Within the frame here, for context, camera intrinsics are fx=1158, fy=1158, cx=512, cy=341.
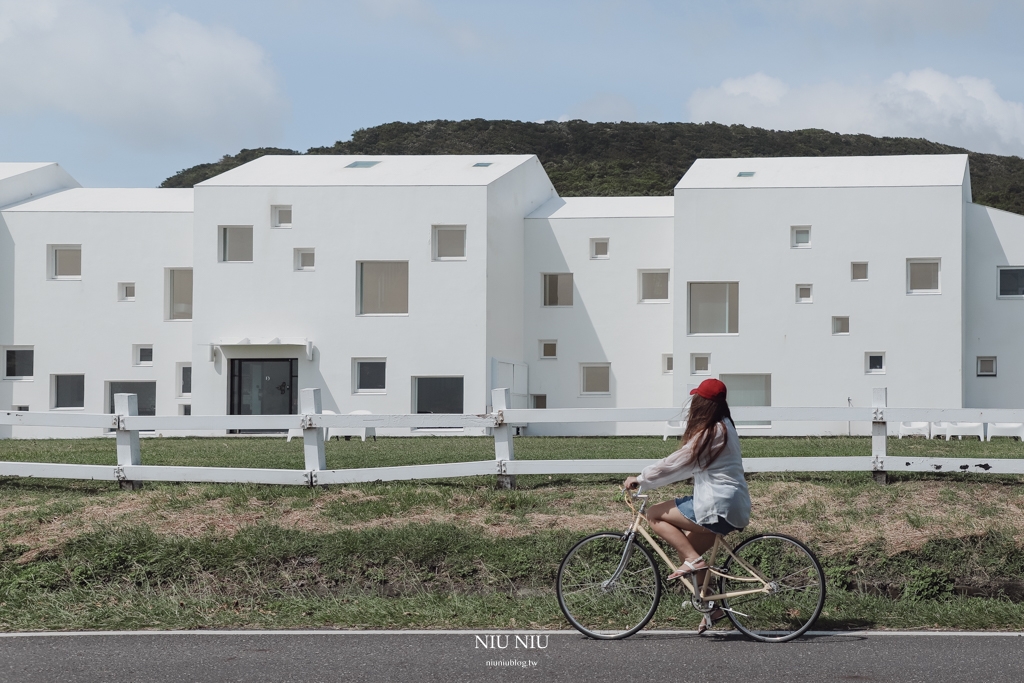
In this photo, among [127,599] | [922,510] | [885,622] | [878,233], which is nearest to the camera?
[885,622]

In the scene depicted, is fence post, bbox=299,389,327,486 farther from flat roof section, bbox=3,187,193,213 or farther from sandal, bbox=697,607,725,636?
flat roof section, bbox=3,187,193,213

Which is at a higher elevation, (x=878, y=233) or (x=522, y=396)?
(x=878, y=233)

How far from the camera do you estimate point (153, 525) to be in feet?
35.1

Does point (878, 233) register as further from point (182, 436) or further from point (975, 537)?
point (975, 537)

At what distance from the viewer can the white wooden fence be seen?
1130 cm

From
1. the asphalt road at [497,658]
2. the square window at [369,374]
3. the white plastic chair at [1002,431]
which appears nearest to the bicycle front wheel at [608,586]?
the asphalt road at [497,658]

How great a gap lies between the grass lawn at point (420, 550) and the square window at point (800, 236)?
1785 cm

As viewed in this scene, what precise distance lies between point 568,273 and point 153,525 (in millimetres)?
21770

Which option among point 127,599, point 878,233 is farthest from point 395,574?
point 878,233

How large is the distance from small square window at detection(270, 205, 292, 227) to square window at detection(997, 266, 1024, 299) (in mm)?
18241

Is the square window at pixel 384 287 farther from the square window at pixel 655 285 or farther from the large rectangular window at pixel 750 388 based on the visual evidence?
the large rectangular window at pixel 750 388

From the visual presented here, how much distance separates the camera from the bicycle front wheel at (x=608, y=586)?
743cm

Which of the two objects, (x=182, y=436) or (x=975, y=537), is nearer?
(x=975, y=537)

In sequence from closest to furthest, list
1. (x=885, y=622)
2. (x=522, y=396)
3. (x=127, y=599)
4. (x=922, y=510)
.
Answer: (x=885, y=622) < (x=127, y=599) < (x=922, y=510) < (x=522, y=396)
